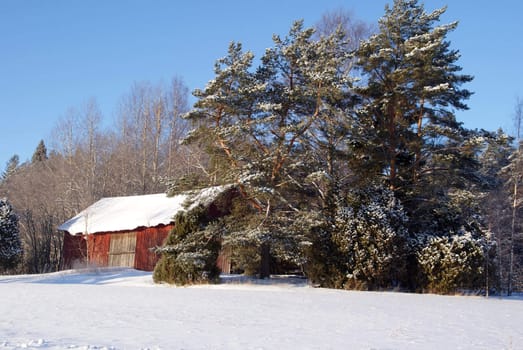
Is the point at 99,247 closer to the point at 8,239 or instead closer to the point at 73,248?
the point at 73,248

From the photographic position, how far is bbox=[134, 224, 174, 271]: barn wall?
1059 inches

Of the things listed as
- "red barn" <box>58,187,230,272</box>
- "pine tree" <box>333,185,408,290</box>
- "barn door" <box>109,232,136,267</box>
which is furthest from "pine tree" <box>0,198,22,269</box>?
"pine tree" <box>333,185,408,290</box>

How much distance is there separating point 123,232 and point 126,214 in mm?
1138

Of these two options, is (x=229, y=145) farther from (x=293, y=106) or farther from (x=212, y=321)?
(x=212, y=321)

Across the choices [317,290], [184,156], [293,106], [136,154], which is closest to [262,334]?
[317,290]

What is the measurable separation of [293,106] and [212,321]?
1078cm

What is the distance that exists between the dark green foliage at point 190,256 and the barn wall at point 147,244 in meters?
8.54

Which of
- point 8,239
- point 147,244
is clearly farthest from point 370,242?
point 8,239

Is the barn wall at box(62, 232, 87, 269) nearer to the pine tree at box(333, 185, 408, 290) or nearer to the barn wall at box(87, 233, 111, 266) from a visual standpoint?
the barn wall at box(87, 233, 111, 266)

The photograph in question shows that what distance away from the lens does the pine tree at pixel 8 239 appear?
983 inches

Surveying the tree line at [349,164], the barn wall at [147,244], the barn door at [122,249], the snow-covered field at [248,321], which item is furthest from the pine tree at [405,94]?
the barn door at [122,249]

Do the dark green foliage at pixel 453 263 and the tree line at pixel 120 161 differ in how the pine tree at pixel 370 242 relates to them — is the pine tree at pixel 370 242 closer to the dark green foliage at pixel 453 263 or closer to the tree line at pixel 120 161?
the dark green foliage at pixel 453 263

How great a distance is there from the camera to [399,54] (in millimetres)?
19703

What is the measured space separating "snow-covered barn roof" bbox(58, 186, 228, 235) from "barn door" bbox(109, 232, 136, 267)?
1.89 feet
